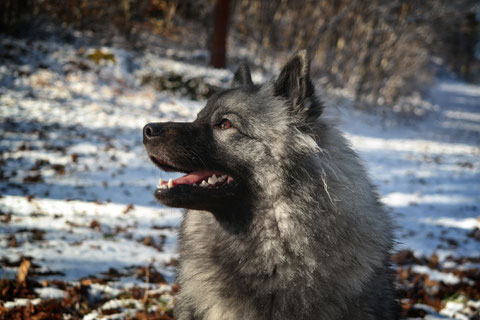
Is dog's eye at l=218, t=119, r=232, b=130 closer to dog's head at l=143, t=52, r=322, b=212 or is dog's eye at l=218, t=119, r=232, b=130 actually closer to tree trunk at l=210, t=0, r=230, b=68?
dog's head at l=143, t=52, r=322, b=212

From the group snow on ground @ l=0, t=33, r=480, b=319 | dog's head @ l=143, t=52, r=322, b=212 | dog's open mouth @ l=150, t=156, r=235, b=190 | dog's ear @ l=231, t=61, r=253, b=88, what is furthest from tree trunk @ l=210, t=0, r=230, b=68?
dog's open mouth @ l=150, t=156, r=235, b=190

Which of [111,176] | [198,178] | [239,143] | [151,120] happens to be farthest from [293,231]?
[151,120]

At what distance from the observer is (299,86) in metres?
2.20

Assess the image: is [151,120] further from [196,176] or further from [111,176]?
[196,176]

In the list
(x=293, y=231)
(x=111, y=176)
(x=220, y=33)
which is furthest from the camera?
(x=220, y=33)

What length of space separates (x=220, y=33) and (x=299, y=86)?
480 inches

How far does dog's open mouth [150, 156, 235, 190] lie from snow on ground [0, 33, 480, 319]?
1007 millimetres

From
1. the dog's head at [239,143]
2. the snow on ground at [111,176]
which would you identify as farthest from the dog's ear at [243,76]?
the snow on ground at [111,176]

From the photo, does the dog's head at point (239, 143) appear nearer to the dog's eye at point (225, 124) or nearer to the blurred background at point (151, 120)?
the dog's eye at point (225, 124)

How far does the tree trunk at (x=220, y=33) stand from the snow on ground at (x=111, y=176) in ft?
2.35

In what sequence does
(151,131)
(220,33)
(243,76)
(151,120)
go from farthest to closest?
(220,33), (151,120), (243,76), (151,131)

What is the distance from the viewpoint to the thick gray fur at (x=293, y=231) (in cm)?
209

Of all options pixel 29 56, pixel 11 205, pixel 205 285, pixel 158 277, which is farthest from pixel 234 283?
pixel 29 56

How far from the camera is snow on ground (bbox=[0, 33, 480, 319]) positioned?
3869mm
